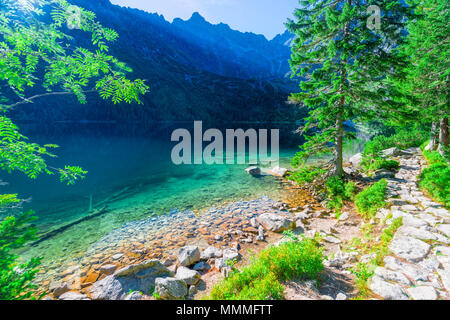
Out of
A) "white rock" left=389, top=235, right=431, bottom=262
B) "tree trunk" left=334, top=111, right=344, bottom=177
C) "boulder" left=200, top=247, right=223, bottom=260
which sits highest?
"tree trunk" left=334, top=111, right=344, bottom=177

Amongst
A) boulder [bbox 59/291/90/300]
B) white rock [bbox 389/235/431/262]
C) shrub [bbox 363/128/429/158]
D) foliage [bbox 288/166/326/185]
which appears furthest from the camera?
shrub [bbox 363/128/429/158]

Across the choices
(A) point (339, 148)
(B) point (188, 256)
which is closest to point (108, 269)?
(B) point (188, 256)

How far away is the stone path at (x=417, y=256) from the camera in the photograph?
3.23m

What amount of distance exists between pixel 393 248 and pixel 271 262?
2957 mm

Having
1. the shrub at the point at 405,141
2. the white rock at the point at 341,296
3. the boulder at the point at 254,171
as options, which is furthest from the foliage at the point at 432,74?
the boulder at the point at 254,171

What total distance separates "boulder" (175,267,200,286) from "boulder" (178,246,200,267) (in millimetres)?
432

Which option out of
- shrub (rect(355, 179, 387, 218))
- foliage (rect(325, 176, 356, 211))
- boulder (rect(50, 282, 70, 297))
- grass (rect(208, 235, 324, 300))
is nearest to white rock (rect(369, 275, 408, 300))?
grass (rect(208, 235, 324, 300))

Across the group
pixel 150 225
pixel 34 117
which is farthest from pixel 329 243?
pixel 34 117

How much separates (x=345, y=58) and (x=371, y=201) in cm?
636

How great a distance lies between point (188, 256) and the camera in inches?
227

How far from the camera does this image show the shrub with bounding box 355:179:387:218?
6926 millimetres

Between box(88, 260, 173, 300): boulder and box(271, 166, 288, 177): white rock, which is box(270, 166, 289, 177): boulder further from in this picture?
box(88, 260, 173, 300): boulder

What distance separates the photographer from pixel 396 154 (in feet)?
45.8

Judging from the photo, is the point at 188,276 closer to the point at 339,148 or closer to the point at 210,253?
the point at 210,253
